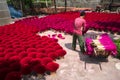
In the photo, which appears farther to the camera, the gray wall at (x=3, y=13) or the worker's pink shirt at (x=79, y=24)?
the gray wall at (x=3, y=13)

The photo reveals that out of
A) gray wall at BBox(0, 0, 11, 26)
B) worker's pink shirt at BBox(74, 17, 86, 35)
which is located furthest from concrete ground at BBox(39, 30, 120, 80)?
gray wall at BBox(0, 0, 11, 26)

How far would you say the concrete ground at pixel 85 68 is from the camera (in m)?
6.02

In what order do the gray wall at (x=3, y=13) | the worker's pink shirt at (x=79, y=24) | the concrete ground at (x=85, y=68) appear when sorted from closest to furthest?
the concrete ground at (x=85, y=68) → the worker's pink shirt at (x=79, y=24) → the gray wall at (x=3, y=13)

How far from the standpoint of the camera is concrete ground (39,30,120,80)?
602 centimetres

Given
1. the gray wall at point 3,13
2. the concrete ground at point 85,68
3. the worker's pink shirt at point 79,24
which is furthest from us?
the gray wall at point 3,13

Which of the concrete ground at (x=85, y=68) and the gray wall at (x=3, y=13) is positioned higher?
the gray wall at (x=3, y=13)

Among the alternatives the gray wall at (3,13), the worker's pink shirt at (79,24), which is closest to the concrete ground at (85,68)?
the worker's pink shirt at (79,24)

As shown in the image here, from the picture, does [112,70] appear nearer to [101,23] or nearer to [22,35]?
[22,35]

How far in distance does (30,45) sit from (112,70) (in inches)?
116

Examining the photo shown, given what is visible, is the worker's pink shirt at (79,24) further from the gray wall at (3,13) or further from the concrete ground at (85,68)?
the gray wall at (3,13)

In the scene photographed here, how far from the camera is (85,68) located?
6.59 meters

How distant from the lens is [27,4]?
23.9 meters

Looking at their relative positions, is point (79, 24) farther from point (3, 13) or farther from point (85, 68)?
point (3, 13)

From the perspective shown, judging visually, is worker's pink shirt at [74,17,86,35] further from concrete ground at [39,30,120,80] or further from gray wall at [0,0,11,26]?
gray wall at [0,0,11,26]
